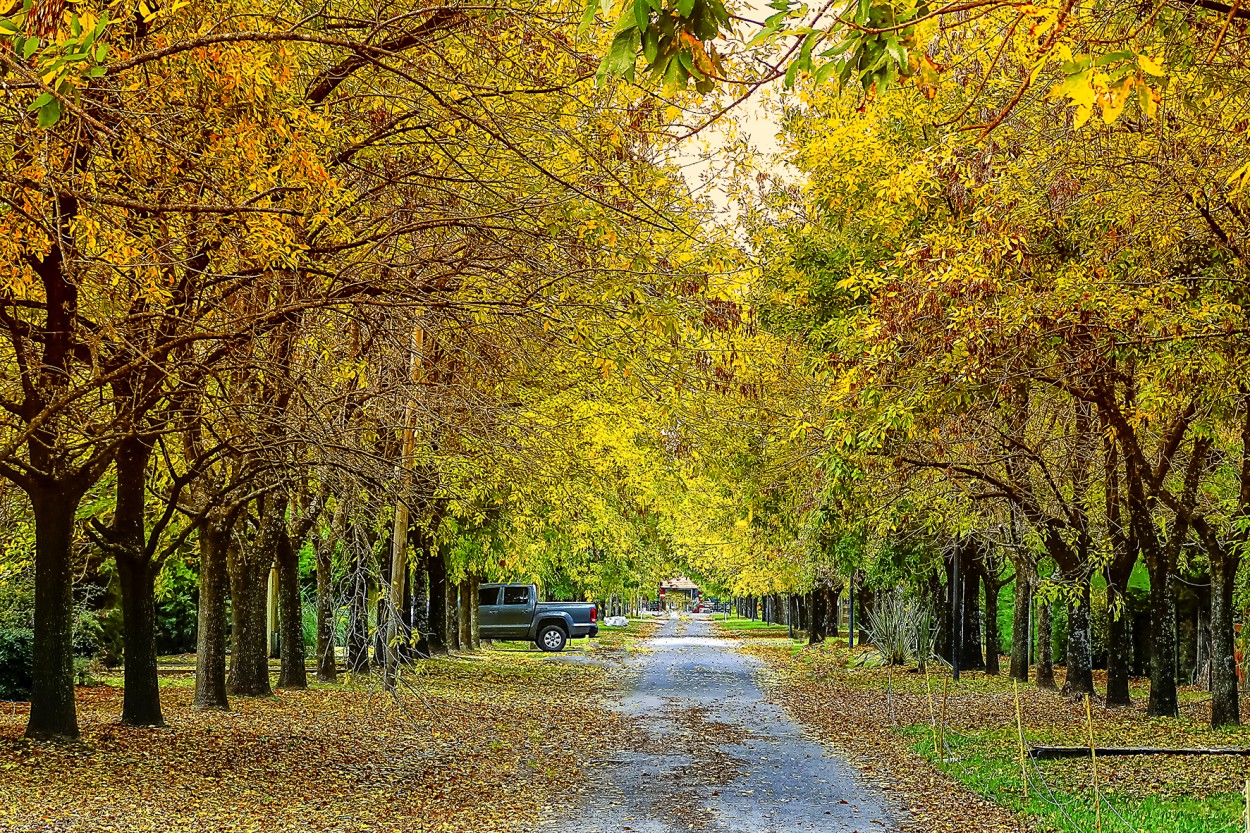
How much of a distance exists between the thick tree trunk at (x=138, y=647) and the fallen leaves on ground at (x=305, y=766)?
35cm

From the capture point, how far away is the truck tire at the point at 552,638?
136 ft

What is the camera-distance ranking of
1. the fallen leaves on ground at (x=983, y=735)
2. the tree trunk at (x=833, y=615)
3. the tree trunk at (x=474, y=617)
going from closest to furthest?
the fallen leaves on ground at (x=983, y=735), the tree trunk at (x=474, y=617), the tree trunk at (x=833, y=615)

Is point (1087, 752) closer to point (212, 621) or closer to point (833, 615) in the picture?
point (212, 621)

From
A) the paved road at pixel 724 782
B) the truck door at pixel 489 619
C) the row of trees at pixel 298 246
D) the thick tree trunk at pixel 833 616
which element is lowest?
the thick tree trunk at pixel 833 616

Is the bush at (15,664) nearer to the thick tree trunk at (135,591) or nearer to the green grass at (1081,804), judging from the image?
the thick tree trunk at (135,591)

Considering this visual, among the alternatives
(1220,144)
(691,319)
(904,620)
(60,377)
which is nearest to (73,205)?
(60,377)

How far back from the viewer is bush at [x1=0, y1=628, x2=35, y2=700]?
1984 centimetres

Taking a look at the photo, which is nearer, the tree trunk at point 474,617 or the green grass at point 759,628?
the tree trunk at point 474,617

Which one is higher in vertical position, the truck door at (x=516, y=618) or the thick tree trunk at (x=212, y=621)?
the thick tree trunk at (x=212, y=621)

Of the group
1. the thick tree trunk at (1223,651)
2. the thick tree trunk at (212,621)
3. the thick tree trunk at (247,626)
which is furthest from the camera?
the thick tree trunk at (247,626)

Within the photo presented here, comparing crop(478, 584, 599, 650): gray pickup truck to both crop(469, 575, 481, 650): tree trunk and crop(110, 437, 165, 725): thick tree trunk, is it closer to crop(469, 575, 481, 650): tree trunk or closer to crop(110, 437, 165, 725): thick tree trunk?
crop(469, 575, 481, 650): tree trunk

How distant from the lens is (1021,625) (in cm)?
2645

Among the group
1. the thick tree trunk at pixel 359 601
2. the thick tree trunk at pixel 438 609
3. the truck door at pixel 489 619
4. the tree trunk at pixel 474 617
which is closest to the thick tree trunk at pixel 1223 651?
the thick tree trunk at pixel 359 601

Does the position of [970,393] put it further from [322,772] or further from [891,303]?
[322,772]
